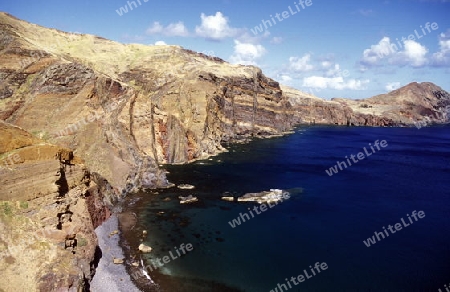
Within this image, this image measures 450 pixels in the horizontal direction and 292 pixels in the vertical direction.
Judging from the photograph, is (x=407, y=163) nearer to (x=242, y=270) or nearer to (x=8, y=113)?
(x=242, y=270)

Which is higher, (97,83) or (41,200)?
(97,83)

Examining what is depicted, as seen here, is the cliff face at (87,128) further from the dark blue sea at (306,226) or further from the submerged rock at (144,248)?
the dark blue sea at (306,226)

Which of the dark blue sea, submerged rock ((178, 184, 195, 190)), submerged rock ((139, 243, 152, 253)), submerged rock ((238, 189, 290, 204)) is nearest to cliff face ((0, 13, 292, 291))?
submerged rock ((178, 184, 195, 190))

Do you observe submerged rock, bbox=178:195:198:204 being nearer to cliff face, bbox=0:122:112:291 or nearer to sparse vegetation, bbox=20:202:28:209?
cliff face, bbox=0:122:112:291

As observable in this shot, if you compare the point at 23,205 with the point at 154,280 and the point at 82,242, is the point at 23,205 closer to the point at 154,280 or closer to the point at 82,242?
the point at 82,242

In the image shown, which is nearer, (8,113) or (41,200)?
(41,200)

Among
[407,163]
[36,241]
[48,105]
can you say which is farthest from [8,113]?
[407,163]

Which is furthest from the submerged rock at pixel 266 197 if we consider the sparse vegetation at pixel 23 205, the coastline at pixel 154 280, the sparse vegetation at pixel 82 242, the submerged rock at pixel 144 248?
the sparse vegetation at pixel 23 205
